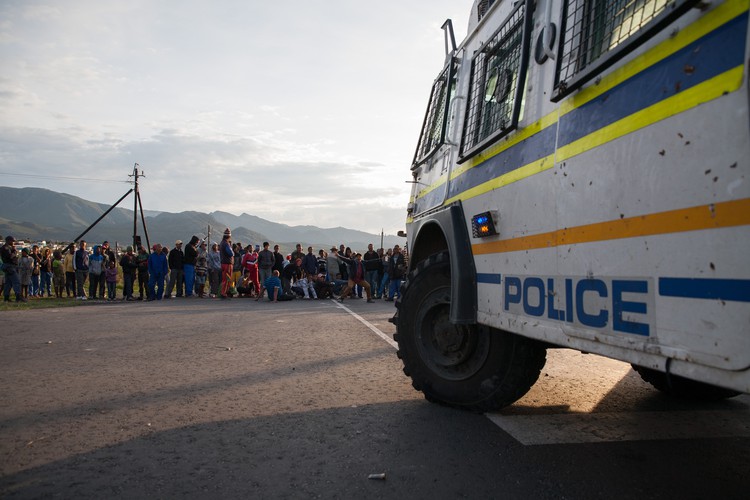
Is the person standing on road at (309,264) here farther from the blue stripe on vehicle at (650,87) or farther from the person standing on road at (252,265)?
the blue stripe on vehicle at (650,87)

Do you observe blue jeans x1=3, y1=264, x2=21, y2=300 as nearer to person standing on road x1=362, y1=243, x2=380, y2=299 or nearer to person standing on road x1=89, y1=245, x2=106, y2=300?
person standing on road x1=89, y1=245, x2=106, y2=300

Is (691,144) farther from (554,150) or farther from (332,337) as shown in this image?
(332,337)

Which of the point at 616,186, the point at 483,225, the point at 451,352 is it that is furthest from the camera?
the point at 451,352

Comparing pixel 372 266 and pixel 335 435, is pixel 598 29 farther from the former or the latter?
pixel 372 266

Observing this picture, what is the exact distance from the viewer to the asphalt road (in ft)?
7.99

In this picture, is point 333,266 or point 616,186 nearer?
point 616,186

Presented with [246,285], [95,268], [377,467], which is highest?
[95,268]

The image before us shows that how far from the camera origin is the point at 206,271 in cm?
1725

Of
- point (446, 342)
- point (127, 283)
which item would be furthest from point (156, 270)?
point (446, 342)

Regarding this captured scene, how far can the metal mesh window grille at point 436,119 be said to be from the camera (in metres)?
4.19

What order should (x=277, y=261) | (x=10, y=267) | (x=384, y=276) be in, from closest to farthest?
1. (x=10, y=267)
2. (x=384, y=276)
3. (x=277, y=261)

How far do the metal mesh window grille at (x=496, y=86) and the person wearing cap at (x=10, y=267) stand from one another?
14796mm

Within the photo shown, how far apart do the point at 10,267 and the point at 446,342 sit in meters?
14.9

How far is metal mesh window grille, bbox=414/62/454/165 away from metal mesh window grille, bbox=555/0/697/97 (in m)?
1.62
